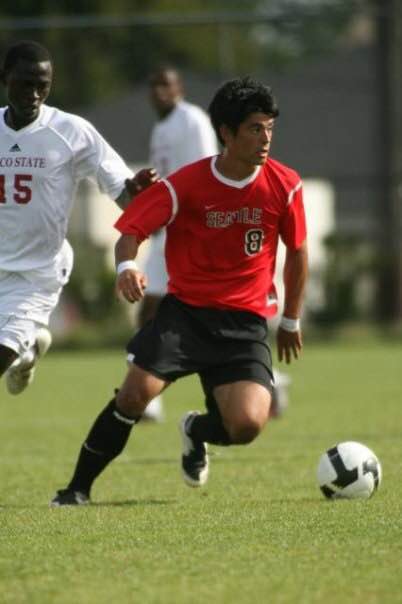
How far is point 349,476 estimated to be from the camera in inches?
280

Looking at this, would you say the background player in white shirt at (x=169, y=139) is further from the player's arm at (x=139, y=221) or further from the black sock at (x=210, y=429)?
the player's arm at (x=139, y=221)

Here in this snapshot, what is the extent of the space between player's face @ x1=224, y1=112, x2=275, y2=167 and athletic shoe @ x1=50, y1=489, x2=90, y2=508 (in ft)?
5.67

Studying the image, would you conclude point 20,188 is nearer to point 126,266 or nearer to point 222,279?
point 126,266

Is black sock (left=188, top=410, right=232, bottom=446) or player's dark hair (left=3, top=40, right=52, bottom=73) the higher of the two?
player's dark hair (left=3, top=40, right=52, bottom=73)

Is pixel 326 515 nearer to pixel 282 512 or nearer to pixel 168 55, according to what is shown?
pixel 282 512

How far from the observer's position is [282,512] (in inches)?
264

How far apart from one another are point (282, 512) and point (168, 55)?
19.7 m

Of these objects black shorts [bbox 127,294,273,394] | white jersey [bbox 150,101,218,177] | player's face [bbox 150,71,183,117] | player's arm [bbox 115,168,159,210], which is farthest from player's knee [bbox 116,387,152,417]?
player's face [bbox 150,71,183,117]

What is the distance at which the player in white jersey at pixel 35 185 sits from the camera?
23.8 feet

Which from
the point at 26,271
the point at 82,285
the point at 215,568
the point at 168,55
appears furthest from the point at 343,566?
the point at 168,55

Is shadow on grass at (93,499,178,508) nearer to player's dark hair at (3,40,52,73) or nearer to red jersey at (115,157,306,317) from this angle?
red jersey at (115,157,306,317)

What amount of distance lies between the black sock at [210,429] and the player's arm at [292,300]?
16.9 inches

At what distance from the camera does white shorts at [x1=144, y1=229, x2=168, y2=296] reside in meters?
11.4

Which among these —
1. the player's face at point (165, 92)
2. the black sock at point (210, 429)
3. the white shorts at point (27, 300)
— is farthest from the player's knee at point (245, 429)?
the player's face at point (165, 92)
